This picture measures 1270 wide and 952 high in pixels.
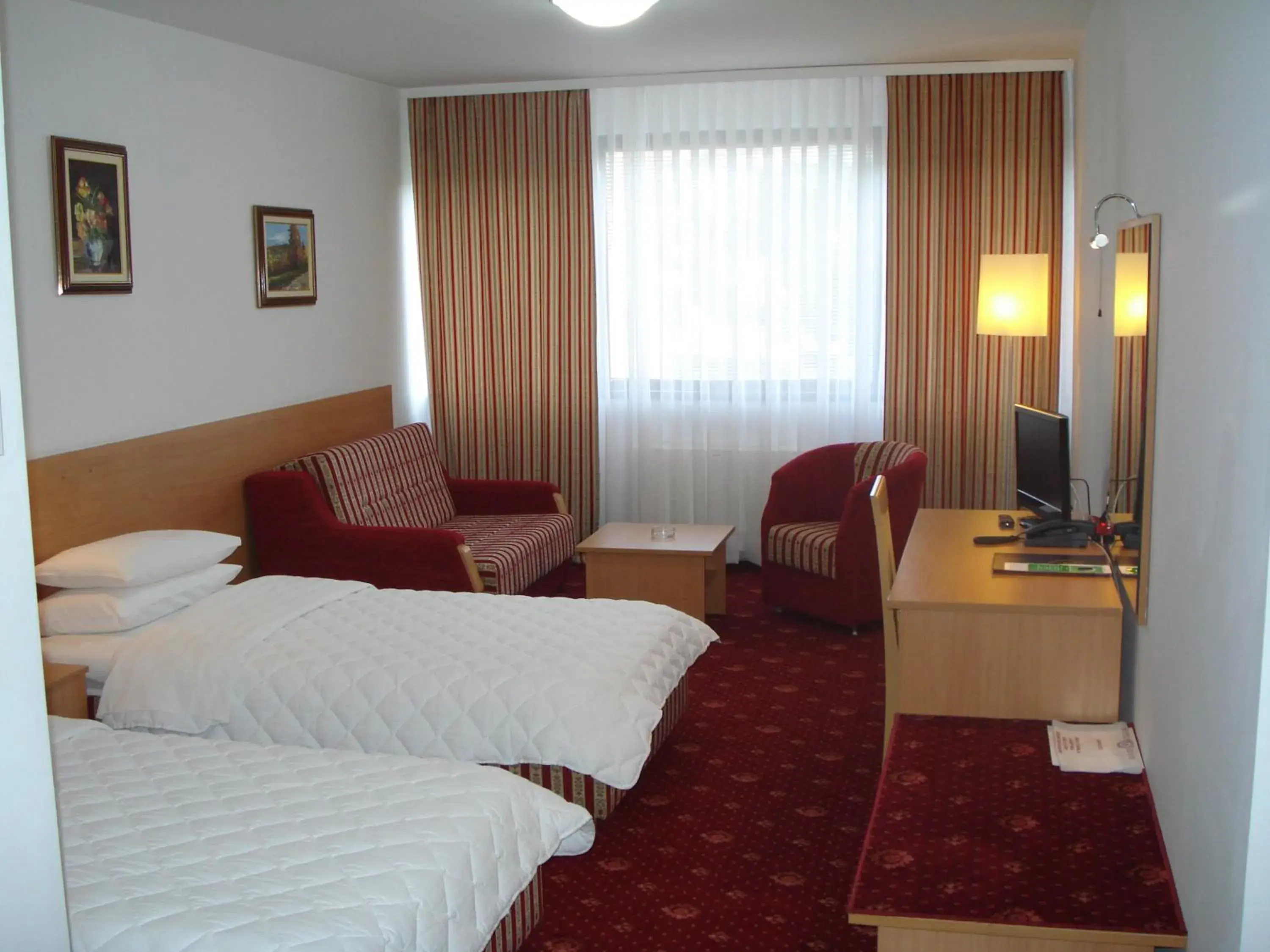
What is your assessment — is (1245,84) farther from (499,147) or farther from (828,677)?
(499,147)

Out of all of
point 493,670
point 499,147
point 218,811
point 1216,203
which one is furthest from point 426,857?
point 499,147

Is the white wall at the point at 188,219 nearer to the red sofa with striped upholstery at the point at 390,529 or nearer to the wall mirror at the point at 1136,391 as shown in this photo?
the red sofa with striped upholstery at the point at 390,529

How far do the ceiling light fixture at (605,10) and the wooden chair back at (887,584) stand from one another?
1949 mm

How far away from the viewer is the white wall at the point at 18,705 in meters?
1.36

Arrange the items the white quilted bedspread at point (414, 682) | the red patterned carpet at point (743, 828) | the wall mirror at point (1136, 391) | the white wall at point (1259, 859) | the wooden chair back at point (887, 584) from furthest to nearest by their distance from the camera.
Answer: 1. the wooden chair back at point (887, 584)
2. the white quilted bedspread at point (414, 682)
3. the red patterned carpet at point (743, 828)
4. the wall mirror at point (1136, 391)
5. the white wall at point (1259, 859)

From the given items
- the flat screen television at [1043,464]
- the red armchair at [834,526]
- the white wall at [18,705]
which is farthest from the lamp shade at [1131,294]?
the white wall at [18,705]

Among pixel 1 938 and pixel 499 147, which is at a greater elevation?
pixel 499 147

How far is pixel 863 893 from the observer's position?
229cm

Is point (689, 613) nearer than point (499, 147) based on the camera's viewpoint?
Yes

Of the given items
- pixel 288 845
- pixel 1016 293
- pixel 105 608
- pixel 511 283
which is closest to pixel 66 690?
pixel 105 608

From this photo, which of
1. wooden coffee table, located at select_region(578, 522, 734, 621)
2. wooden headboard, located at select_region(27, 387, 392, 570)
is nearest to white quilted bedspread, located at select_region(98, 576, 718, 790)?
wooden headboard, located at select_region(27, 387, 392, 570)

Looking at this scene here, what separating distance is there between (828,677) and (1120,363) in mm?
2312

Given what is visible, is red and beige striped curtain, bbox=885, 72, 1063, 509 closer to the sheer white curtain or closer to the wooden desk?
the sheer white curtain

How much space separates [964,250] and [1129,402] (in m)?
3.63
